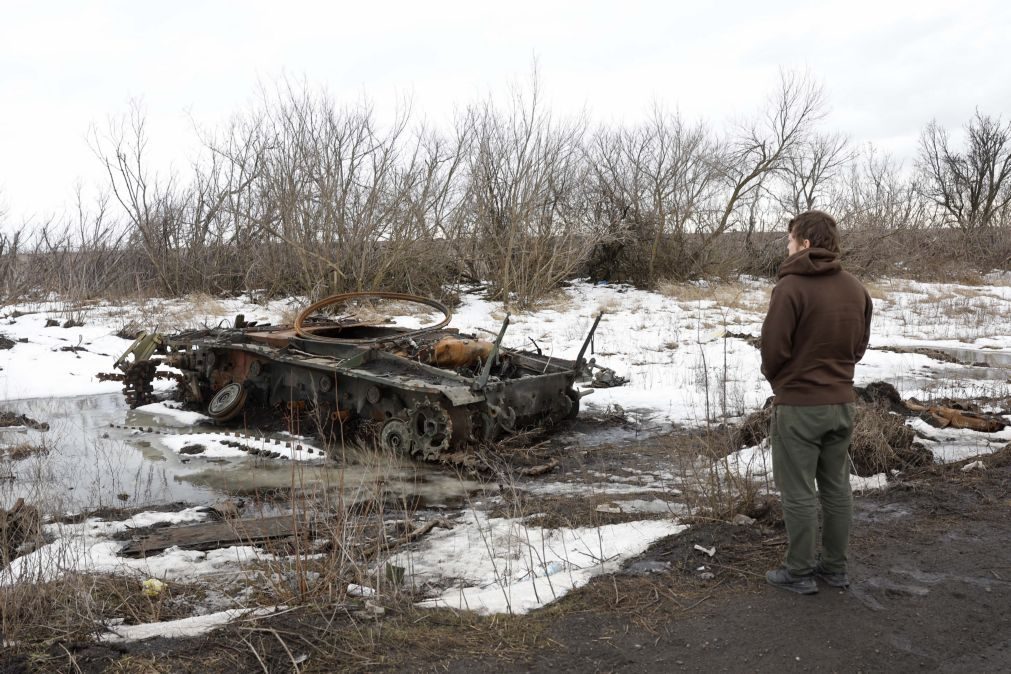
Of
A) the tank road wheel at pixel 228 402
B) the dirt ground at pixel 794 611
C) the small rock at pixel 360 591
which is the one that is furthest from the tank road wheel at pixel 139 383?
the dirt ground at pixel 794 611

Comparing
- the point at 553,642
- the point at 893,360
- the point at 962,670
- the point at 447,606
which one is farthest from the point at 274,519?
the point at 893,360

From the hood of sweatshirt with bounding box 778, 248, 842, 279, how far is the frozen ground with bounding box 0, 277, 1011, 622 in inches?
29.2

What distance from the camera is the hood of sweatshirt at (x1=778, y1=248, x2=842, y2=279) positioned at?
3.35m

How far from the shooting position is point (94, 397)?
1105 centimetres

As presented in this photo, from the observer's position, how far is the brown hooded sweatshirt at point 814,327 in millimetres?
3361

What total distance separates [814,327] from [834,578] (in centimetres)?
124

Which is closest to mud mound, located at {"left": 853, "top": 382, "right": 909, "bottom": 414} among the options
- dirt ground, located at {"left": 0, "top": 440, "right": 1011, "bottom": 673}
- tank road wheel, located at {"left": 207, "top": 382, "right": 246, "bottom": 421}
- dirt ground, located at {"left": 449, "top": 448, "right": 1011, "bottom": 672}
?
dirt ground, located at {"left": 449, "top": 448, "right": 1011, "bottom": 672}

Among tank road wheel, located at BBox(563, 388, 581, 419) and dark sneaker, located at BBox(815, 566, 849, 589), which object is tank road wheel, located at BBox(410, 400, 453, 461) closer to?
tank road wheel, located at BBox(563, 388, 581, 419)

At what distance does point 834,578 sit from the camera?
3.64 metres

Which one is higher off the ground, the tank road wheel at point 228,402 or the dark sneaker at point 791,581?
the tank road wheel at point 228,402

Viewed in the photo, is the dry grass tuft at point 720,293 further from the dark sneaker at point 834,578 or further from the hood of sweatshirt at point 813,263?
the hood of sweatshirt at point 813,263

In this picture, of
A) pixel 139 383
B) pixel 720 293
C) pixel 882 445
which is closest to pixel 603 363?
pixel 882 445

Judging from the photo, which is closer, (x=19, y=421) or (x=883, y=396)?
(x=883, y=396)

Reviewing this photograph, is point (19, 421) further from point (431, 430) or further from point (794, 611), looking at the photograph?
point (794, 611)
